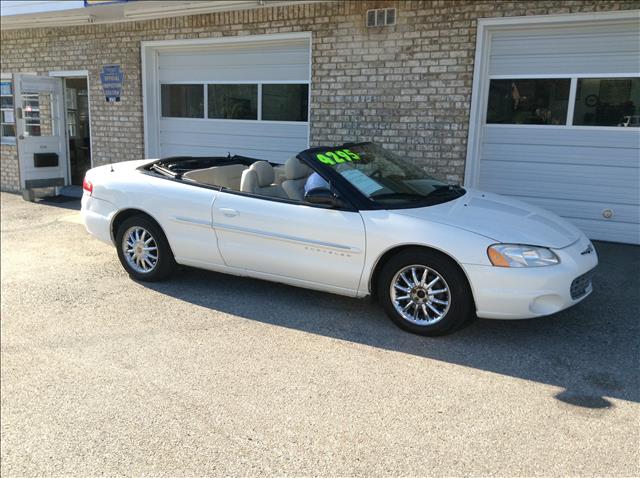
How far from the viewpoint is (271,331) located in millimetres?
4418

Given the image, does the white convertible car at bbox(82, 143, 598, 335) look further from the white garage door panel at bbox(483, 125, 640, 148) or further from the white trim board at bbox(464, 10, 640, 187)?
the white garage door panel at bbox(483, 125, 640, 148)

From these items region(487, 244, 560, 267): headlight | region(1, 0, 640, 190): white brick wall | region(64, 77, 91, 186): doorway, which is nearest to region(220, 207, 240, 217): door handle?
region(487, 244, 560, 267): headlight

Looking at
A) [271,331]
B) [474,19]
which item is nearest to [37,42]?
[474,19]

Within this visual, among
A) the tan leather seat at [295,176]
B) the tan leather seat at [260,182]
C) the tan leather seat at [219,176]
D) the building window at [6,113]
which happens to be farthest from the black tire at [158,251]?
the building window at [6,113]

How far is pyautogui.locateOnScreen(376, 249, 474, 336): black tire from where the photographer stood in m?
4.04

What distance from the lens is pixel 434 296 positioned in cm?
417

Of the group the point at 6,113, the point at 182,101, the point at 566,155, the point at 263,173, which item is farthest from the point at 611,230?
the point at 6,113

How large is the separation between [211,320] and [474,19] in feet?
17.6

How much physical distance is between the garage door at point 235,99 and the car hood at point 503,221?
4850mm

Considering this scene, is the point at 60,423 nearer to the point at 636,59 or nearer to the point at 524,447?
the point at 524,447

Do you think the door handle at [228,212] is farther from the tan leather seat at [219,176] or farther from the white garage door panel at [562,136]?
the white garage door panel at [562,136]

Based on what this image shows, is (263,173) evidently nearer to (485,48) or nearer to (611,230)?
(485,48)

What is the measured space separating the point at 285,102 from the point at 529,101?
3.79 meters

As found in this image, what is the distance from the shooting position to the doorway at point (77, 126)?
1151 centimetres
